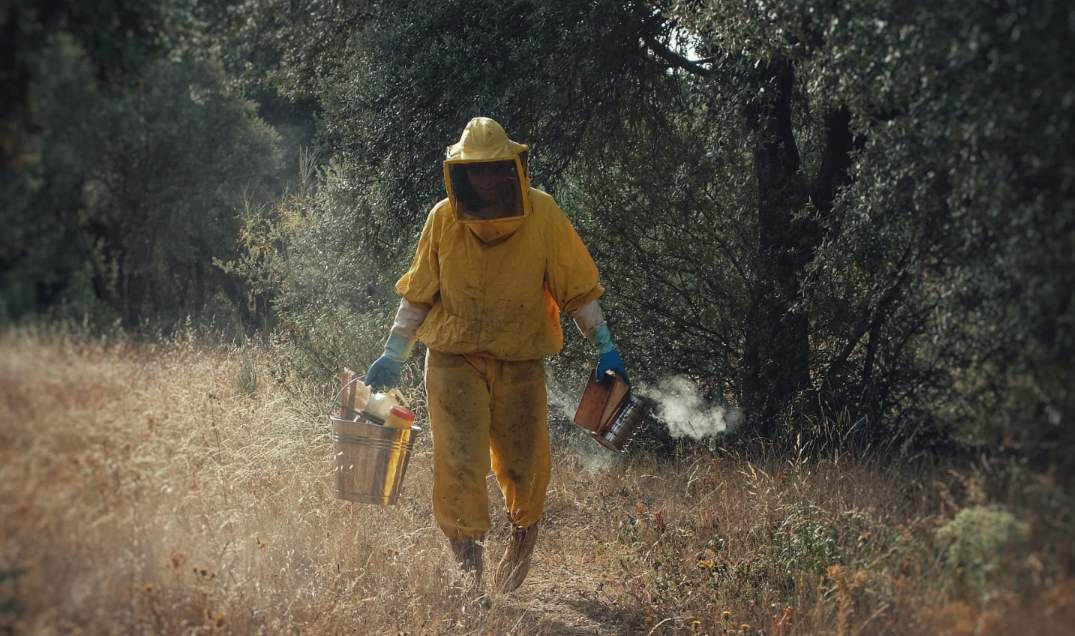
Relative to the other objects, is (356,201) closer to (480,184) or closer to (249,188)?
(249,188)

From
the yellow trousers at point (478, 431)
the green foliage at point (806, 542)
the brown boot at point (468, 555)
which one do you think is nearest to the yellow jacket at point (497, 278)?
the yellow trousers at point (478, 431)

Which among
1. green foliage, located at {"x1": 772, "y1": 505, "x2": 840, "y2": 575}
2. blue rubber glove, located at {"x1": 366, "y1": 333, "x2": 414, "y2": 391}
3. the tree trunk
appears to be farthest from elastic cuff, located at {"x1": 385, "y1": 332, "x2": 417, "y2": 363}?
the tree trunk

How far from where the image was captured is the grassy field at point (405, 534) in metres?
2.80

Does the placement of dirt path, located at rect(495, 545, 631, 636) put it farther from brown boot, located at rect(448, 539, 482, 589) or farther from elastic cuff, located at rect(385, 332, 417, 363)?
elastic cuff, located at rect(385, 332, 417, 363)

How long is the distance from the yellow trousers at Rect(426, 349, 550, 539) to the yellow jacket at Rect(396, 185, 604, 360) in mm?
115

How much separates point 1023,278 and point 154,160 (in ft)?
10.1

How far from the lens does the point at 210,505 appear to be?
4.03 metres

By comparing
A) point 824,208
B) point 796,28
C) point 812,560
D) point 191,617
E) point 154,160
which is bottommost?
point 191,617

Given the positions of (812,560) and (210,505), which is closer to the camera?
(210,505)

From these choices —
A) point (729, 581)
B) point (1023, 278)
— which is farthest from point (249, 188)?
point (1023, 278)

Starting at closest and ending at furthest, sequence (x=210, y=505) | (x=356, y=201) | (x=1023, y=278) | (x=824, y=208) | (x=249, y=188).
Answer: (x=1023, y=278), (x=210, y=505), (x=824, y=208), (x=356, y=201), (x=249, y=188)

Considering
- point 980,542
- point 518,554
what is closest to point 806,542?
point 518,554

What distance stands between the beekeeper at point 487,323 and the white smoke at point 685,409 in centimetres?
237

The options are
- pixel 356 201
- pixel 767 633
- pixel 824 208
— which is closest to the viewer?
pixel 767 633
